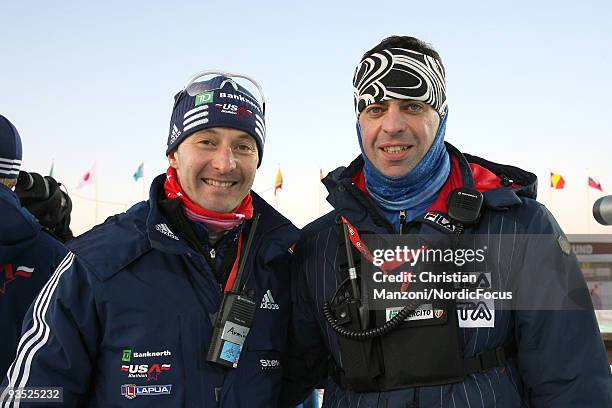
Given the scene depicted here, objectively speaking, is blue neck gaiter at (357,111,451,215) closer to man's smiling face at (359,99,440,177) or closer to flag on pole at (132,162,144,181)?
man's smiling face at (359,99,440,177)

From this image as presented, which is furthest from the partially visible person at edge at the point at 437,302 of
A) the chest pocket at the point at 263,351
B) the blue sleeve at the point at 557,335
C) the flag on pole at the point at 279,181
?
the flag on pole at the point at 279,181

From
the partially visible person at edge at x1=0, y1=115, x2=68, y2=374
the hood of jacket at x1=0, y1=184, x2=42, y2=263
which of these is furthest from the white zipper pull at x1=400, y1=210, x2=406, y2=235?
the hood of jacket at x1=0, y1=184, x2=42, y2=263

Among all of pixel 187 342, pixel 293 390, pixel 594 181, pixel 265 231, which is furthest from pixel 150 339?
pixel 594 181

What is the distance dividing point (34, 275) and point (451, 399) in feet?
6.66

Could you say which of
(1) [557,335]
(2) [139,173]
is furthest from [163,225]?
(2) [139,173]

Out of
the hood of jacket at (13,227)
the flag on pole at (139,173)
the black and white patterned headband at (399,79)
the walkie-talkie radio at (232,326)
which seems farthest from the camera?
the flag on pole at (139,173)

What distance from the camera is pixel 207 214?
241cm

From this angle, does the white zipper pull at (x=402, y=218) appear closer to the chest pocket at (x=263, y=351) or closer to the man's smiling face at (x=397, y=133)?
the man's smiling face at (x=397, y=133)

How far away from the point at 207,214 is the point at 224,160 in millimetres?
233

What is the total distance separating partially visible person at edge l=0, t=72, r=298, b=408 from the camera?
2178 millimetres

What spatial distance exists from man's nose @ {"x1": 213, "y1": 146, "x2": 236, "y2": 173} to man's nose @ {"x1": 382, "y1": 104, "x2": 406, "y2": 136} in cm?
65

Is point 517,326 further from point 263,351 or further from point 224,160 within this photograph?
point 224,160

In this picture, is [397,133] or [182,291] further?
[397,133]

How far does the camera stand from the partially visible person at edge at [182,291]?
2.18 meters
